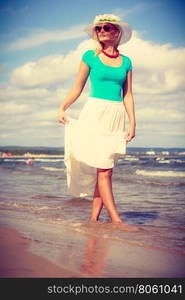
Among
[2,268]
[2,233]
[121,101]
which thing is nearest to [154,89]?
[121,101]

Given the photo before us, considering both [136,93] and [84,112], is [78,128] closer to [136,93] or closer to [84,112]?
[84,112]

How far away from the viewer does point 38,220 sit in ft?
11.3

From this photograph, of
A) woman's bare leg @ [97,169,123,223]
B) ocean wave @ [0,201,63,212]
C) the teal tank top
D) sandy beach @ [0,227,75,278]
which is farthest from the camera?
ocean wave @ [0,201,63,212]

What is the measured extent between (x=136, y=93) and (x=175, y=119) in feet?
4.25

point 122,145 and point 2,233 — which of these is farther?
point 122,145

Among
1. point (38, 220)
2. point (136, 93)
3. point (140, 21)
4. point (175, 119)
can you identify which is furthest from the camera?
point (175, 119)

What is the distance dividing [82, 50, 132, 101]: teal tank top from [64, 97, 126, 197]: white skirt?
55 mm

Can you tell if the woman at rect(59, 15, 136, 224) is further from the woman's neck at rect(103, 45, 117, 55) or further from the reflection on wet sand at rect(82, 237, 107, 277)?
the reflection on wet sand at rect(82, 237, 107, 277)

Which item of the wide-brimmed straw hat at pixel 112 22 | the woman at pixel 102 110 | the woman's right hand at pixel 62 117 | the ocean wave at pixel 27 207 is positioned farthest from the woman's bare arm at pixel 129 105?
the ocean wave at pixel 27 207

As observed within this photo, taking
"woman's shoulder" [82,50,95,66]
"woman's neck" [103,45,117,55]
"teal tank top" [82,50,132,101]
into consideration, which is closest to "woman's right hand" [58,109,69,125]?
"teal tank top" [82,50,132,101]

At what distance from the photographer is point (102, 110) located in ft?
10.1

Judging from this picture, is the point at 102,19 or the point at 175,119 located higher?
the point at 102,19

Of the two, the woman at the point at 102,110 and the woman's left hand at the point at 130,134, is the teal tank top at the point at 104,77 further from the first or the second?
the woman's left hand at the point at 130,134

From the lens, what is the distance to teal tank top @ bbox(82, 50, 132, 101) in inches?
121
